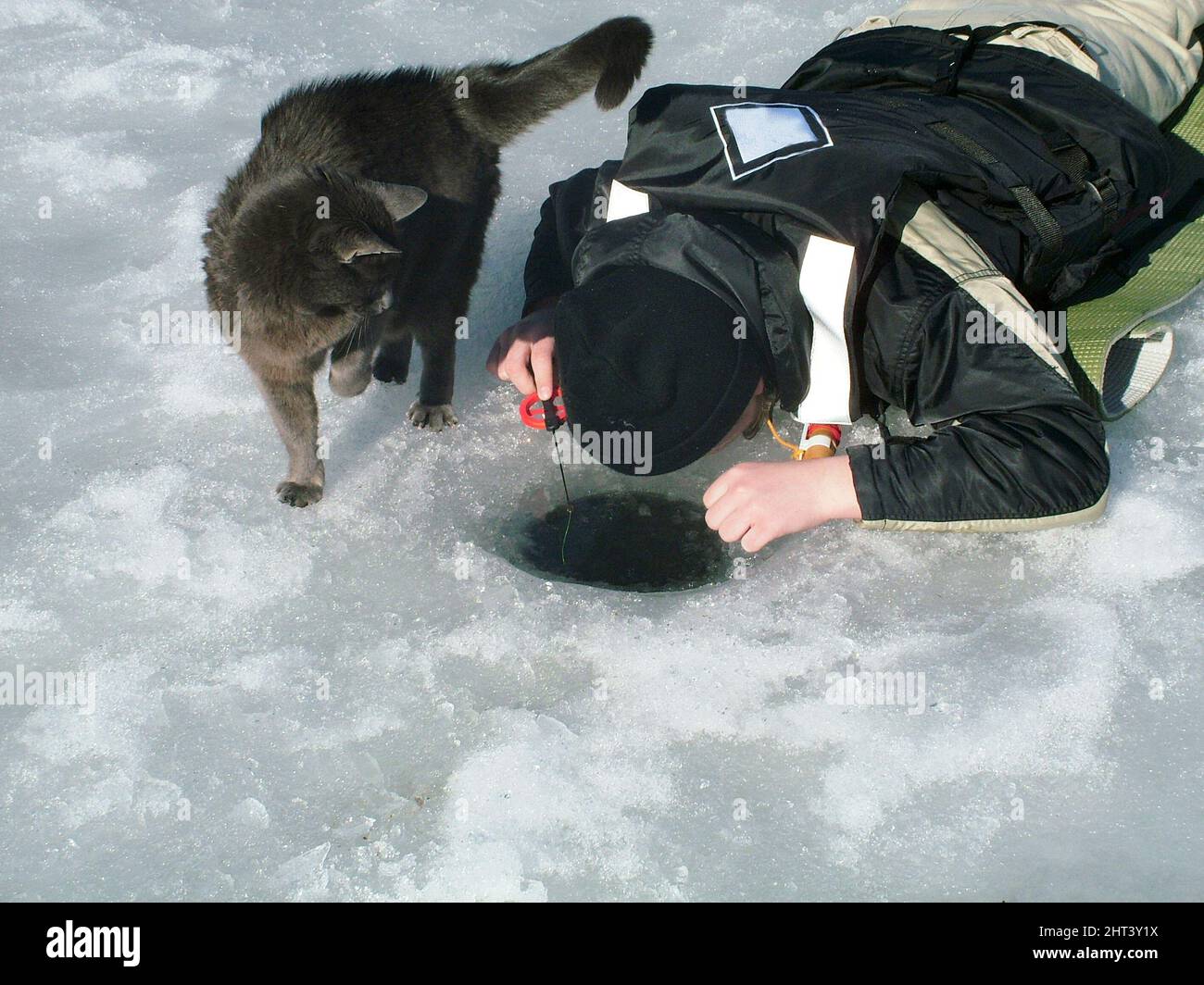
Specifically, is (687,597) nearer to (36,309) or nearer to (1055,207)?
(1055,207)

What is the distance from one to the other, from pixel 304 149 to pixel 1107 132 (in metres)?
1.64

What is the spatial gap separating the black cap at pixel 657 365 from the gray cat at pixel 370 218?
0.46 m

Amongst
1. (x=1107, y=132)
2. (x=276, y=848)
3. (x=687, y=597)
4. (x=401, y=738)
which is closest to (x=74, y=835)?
(x=276, y=848)

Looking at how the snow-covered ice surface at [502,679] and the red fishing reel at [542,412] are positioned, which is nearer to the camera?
the snow-covered ice surface at [502,679]

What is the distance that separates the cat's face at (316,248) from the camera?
80.7 inches

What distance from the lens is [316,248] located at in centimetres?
205

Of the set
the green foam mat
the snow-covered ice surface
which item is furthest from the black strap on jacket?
the snow-covered ice surface

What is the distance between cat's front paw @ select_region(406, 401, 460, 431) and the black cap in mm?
640

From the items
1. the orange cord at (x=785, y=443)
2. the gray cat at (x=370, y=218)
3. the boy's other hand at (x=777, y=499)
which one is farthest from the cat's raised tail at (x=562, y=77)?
the boy's other hand at (x=777, y=499)

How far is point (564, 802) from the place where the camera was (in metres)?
1.68

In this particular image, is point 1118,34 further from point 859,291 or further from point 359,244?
point 359,244

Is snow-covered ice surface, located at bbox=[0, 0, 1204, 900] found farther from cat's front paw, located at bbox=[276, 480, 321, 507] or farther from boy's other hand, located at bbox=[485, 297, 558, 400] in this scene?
boy's other hand, located at bbox=[485, 297, 558, 400]

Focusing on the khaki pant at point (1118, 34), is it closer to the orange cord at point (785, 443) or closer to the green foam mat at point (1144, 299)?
the green foam mat at point (1144, 299)

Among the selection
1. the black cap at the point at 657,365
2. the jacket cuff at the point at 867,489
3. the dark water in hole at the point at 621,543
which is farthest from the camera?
the dark water in hole at the point at 621,543
